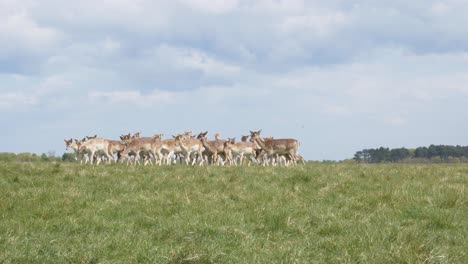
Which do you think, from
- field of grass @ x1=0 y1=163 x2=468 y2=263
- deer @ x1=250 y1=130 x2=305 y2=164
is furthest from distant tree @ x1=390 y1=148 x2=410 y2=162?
field of grass @ x1=0 y1=163 x2=468 y2=263

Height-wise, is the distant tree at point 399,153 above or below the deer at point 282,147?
above

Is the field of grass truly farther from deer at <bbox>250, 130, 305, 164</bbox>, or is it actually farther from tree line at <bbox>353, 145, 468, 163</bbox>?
tree line at <bbox>353, 145, 468, 163</bbox>

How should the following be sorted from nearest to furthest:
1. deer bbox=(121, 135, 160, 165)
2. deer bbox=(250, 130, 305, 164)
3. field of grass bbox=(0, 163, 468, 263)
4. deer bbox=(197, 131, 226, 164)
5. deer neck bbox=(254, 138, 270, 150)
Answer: field of grass bbox=(0, 163, 468, 263) → deer bbox=(250, 130, 305, 164) → deer neck bbox=(254, 138, 270, 150) → deer bbox=(197, 131, 226, 164) → deer bbox=(121, 135, 160, 165)

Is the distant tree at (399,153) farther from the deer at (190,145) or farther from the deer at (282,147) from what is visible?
the deer at (190,145)

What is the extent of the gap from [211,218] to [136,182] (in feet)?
18.6

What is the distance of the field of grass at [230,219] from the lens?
6801 mm

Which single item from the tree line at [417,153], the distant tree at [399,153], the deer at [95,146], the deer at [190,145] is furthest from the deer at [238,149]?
the distant tree at [399,153]

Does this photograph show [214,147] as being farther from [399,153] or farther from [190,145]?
[399,153]

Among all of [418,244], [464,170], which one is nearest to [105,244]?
[418,244]

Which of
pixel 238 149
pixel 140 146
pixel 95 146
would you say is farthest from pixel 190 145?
pixel 95 146

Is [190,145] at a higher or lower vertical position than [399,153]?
lower

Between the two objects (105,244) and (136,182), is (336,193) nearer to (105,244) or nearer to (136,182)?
(136,182)

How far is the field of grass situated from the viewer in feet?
22.3

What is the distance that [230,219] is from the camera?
9.35 m
